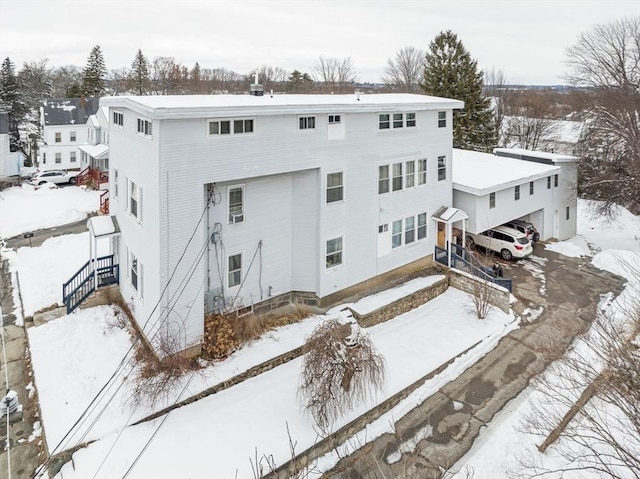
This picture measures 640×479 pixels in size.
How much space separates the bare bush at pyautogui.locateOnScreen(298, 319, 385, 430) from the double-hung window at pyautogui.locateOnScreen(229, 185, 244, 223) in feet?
16.8

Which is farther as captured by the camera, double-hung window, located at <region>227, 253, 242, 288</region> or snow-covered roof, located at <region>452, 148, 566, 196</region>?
snow-covered roof, located at <region>452, 148, 566, 196</region>

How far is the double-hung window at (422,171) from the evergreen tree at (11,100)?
54.4 metres

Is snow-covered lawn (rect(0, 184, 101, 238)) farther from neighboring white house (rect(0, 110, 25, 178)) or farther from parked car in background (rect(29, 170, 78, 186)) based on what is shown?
neighboring white house (rect(0, 110, 25, 178))

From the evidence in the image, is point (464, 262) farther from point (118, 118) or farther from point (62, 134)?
point (62, 134)

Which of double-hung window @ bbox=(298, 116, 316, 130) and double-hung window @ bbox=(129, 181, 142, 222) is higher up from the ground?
double-hung window @ bbox=(298, 116, 316, 130)

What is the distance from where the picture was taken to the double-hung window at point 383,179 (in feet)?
59.9

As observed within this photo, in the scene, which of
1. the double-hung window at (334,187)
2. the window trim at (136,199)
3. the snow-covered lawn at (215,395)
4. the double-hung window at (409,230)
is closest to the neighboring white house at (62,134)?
the window trim at (136,199)

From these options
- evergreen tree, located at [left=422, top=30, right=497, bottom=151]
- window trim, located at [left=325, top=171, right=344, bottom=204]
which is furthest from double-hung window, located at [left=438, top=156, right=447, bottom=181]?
evergreen tree, located at [left=422, top=30, right=497, bottom=151]

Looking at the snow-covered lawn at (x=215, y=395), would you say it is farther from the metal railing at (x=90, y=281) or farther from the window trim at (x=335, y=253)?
the window trim at (x=335, y=253)

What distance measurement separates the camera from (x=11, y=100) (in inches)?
2141

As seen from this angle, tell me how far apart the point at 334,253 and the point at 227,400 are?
6925mm

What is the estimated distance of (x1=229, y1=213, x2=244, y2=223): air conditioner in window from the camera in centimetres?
1491

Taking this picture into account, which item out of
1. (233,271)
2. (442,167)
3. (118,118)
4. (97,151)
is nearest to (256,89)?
(118,118)

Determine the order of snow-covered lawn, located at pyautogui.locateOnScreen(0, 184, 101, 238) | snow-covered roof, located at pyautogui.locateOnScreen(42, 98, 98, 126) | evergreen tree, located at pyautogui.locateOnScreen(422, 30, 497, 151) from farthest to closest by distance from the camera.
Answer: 1. snow-covered roof, located at pyautogui.locateOnScreen(42, 98, 98, 126)
2. evergreen tree, located at pyautogui.locateOnScreen(422, 30, 497, 151)
3. snow-covered lawn, located at pyautogui.locateOnScreen(0, 184, 101, 238)
